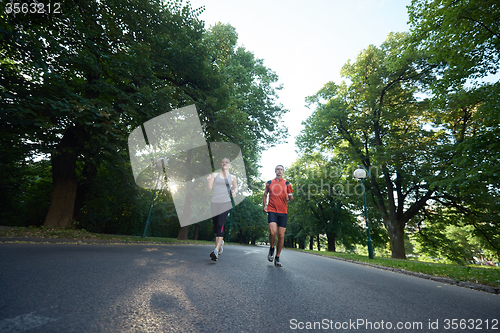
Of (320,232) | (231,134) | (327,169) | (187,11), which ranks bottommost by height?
(320,232)

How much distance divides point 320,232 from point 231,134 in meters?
22.0

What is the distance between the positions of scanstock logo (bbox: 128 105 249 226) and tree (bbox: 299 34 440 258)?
9.59m

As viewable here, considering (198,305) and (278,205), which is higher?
(278,205)

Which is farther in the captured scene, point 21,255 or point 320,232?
point 320,232

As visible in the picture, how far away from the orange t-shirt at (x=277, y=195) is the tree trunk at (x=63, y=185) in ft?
24.6

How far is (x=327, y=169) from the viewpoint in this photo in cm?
2770

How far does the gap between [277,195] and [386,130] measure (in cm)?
1723

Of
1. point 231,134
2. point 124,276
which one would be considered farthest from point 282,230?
point 231,134

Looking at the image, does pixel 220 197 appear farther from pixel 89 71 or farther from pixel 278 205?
pixel 89 71

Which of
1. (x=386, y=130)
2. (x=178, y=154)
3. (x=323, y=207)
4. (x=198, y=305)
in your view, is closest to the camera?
(x=198, y=305)

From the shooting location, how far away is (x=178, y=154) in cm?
1518

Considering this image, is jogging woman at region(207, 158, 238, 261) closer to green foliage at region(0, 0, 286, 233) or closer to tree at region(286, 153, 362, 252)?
green foliage at region(0, 0, 286, 233)

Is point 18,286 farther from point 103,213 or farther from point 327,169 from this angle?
point 327,169

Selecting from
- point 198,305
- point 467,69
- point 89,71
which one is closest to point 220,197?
point 198,305
